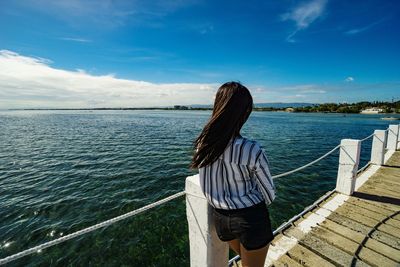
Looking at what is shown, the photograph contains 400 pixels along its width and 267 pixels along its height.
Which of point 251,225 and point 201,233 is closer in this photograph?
point 251,225

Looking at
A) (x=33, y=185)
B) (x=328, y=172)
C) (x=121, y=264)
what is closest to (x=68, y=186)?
(x=33, y=185)

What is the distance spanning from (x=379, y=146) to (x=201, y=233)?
8923 mm

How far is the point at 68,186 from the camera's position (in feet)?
35.0

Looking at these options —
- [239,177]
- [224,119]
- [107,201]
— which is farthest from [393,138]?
[107,201]

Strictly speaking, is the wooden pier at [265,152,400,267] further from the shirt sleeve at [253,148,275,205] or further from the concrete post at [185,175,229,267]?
the shirt sleeve at [253,148,275,205]

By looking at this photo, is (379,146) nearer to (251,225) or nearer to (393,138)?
(393,138)

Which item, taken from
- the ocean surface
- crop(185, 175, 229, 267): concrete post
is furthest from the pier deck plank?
the ocean surface

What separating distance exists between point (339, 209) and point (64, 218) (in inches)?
355

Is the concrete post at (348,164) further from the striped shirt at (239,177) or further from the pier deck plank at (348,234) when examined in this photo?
the striped shirt at (239,177)

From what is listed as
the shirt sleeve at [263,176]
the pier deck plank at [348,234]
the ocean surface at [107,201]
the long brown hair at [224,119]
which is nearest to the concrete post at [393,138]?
the ocean surface at [107,201]

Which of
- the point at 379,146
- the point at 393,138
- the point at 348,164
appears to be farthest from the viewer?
the point at 393,138

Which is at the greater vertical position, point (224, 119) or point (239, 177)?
point (224, 119)

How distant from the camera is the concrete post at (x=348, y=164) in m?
5.52

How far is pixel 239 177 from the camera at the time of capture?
2016 millimetres
